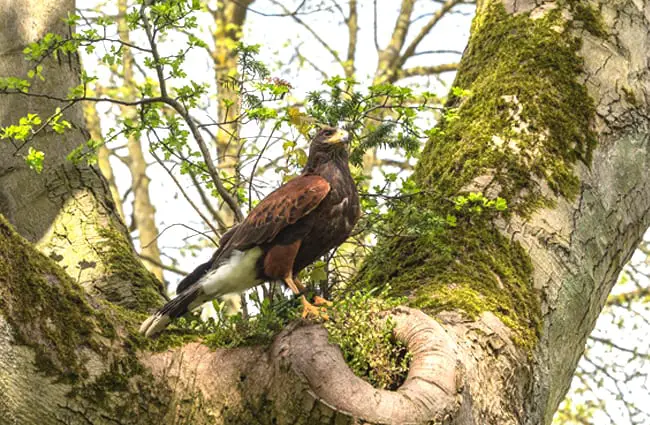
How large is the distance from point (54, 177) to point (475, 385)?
301 cm

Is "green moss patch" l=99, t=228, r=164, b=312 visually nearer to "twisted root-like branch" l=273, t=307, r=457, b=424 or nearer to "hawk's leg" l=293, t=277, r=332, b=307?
"hawk's leg" l=293, t=277, r=332, b=307

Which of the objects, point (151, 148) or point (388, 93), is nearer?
point (388, 93)

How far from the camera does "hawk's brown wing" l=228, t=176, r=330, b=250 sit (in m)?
3.99

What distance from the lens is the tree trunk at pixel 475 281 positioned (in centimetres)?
289

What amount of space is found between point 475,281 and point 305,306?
0.81 metres

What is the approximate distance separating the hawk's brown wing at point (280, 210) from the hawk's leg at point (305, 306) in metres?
0.23

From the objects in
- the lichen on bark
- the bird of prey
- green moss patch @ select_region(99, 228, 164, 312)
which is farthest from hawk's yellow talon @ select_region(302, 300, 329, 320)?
green moss patch @ select_region(99, 228, 164, 312)

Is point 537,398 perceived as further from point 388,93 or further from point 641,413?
point 641,413

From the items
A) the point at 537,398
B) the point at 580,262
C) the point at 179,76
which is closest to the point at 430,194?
the point at 580,262

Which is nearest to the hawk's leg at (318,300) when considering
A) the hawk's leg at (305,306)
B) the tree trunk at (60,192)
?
the hawk's leg at (305,306)

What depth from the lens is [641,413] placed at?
952 centimetres

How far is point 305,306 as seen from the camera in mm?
3621

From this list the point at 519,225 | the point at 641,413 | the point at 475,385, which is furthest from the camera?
the point at 641,413

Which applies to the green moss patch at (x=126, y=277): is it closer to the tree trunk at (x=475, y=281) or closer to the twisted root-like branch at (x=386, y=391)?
the tree trunk at (x=475, y=281)
